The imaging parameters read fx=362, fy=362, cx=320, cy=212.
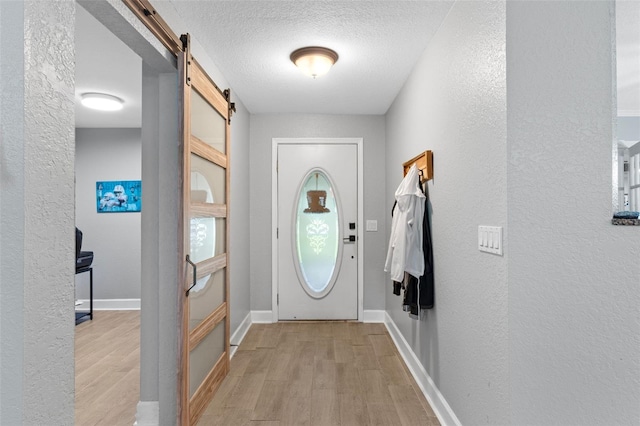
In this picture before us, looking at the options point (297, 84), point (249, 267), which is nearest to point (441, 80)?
point (297, 84)

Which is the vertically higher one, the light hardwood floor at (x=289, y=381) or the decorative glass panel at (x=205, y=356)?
the decorative glass panel at (x=205, y=356)

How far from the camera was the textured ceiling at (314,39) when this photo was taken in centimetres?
206

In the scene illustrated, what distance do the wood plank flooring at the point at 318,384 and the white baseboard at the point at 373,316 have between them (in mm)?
376

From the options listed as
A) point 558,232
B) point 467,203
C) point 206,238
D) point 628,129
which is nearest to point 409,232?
point 467,203

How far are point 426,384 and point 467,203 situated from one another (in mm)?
1350

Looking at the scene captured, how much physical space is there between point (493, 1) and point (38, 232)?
1.87m

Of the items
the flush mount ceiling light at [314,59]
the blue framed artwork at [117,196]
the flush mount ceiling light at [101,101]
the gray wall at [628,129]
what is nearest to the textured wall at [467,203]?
the gray wall at [628,129]

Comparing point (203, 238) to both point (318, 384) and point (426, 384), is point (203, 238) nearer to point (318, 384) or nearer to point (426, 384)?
point (318, 384)

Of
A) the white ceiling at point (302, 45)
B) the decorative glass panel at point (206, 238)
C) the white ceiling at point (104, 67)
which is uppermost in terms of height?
the white ceiling at point (104, 67)

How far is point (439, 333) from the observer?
7.32ft

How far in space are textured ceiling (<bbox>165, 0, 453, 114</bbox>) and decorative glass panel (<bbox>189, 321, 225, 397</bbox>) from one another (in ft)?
6.56

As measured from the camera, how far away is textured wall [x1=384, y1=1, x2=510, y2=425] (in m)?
1.50

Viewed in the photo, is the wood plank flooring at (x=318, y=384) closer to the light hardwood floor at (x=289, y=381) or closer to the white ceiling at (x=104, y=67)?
the light hardwood floor at (x=289, y=381)

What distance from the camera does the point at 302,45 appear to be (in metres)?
2.49
